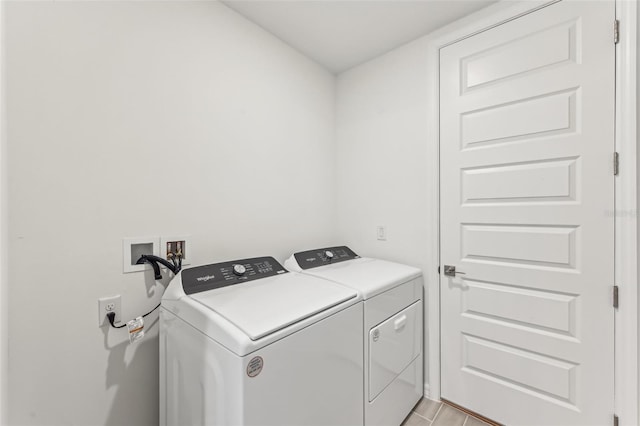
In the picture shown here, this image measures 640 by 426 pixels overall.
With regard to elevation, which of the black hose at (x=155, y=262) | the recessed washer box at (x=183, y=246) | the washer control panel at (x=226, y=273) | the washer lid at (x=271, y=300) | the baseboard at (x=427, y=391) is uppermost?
the recessed washer box at (x=183, y=246)

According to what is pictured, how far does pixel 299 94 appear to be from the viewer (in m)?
1.97

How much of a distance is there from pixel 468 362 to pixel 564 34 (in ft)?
6.09

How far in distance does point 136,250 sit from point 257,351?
79cm

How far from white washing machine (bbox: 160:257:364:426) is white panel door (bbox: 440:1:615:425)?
2.77 feet

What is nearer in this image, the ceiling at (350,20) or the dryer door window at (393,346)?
the dryer door window at (393,346)

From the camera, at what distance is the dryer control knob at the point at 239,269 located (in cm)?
134

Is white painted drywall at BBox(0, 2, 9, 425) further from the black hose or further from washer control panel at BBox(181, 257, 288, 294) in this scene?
washer control panel at BBox(181, 257, 288, 294)

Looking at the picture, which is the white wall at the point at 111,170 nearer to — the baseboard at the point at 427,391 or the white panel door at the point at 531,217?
the white panel door at the point at 531,217

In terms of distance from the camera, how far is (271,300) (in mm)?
1087

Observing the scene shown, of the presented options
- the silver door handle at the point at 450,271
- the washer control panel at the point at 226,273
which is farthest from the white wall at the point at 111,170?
the silver door handle at the point at 450,271

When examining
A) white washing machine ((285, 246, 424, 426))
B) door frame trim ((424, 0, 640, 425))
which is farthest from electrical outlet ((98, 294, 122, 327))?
door frame trim ((424, 0, 640, 425))

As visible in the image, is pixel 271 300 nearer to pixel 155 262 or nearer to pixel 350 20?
pixel 155 262

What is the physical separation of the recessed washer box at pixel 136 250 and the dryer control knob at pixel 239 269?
1.19ft

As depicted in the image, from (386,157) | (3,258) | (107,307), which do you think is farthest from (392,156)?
(3,258)
